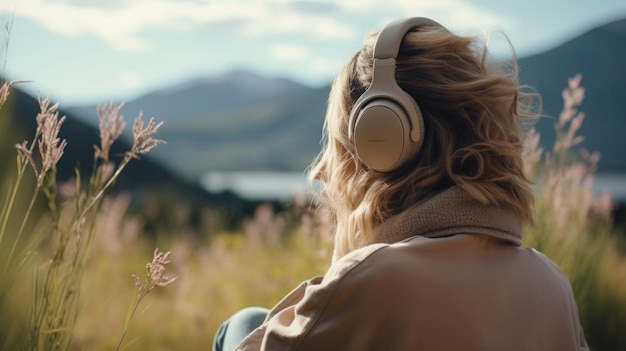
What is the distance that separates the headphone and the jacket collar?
136mm

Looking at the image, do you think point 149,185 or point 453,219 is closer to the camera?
point 453,219

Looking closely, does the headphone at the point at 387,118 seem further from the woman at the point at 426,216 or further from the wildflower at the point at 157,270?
the wildflower at the point at 157,270

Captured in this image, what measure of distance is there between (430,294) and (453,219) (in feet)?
0.55

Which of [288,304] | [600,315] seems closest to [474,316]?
[288,304]

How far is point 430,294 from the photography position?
1370 mm

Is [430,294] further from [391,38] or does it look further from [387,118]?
[391,38]

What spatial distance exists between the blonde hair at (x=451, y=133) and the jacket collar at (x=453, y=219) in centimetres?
3

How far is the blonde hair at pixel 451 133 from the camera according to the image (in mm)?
1572

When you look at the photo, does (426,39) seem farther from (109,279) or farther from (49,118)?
(109,279)

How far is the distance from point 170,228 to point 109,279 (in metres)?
1.59

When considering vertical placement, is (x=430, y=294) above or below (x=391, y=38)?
below

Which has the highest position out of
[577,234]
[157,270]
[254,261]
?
[157,270]

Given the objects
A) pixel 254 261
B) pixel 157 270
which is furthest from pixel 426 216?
pixel 254 261

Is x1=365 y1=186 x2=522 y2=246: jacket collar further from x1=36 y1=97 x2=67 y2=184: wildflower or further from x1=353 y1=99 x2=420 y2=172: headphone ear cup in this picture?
x1=36 y1=97 x2=67 y2=184: wildflower
